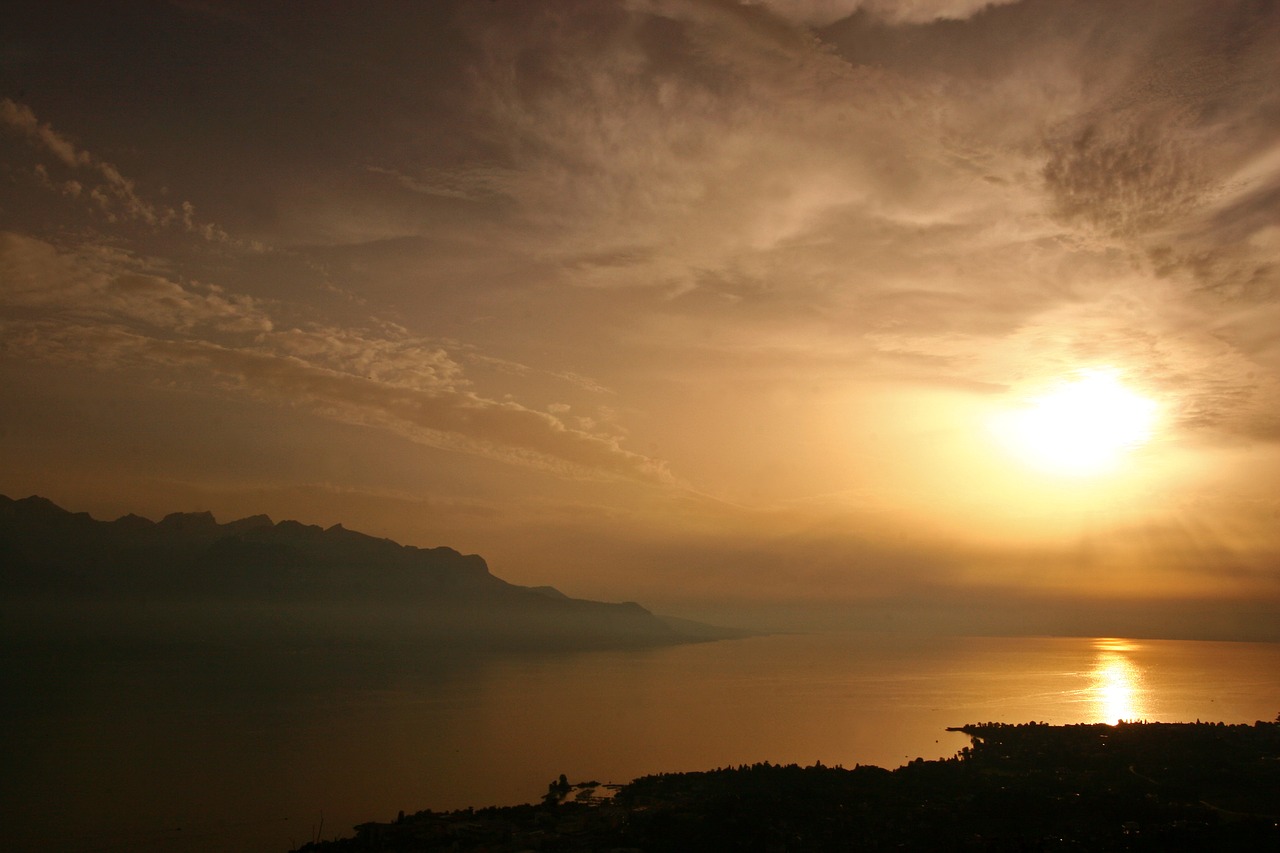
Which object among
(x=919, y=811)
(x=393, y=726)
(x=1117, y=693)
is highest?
(x=919, y=811)

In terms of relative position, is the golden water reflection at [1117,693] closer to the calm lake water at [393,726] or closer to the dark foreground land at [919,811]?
the calm lake water at [393,726]

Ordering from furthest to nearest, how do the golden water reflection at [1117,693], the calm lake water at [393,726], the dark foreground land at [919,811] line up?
the golden water reflection at [1117,693]
the calm lake water at [393,726]
the dark foreground land at [919,811]

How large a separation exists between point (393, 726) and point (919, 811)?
161 ft

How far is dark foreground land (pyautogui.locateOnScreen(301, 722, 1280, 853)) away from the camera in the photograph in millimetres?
32375

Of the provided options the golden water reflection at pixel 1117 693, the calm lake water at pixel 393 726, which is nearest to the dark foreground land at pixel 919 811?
the calm lake water at pixel 393 726

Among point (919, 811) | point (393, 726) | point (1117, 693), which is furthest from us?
point (1117, 693)

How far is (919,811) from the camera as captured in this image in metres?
37.2

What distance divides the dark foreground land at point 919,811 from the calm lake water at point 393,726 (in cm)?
768

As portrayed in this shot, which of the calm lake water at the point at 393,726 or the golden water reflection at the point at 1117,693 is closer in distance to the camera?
the calm lake water at the point at 393,726

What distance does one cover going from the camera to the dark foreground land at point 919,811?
32.4 metres

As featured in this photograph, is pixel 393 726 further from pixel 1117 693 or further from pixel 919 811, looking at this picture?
pixel 1117 693

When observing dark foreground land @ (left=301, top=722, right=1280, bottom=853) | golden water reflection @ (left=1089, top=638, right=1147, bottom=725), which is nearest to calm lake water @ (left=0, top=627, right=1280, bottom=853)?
golden water reflection @ (left=1089, top=638, right=1147, bottom=725)

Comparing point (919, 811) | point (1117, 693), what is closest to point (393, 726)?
point (919, 811)

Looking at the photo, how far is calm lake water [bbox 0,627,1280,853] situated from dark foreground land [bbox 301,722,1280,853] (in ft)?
25.2
